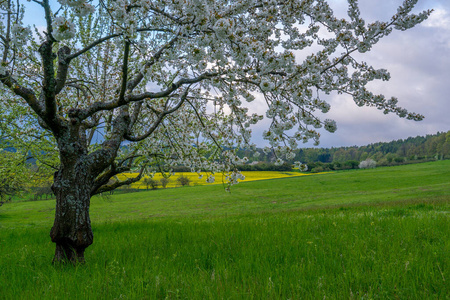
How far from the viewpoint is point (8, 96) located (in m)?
11.6

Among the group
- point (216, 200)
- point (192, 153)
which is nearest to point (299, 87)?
point (192, 153)

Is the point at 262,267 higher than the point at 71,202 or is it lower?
lower

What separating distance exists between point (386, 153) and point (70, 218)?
139 metres

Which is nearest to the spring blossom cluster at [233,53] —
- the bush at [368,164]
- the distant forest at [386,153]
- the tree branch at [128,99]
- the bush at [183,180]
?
the tree branch at [128,99]

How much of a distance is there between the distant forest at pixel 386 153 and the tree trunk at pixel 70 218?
68.9m

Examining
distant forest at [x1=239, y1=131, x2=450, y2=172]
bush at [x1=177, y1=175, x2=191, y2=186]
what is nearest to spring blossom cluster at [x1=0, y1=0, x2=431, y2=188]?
bush at [x1=177, y1=175, x2=191, y2=186]

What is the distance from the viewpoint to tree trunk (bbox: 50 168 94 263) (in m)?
4.69

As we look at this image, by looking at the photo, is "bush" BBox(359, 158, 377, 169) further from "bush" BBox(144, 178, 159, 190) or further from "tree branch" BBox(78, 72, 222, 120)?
"tree branch" BBox(78, 72, 222, 120)

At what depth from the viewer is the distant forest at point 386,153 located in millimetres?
92125

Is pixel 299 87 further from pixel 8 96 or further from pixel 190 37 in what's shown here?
pixel 8 96

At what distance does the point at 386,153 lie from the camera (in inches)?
4712

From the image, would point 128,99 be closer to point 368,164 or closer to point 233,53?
point 233,53

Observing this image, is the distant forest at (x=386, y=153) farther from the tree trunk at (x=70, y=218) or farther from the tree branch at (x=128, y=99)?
the tree trunk at (x=70, y=218)

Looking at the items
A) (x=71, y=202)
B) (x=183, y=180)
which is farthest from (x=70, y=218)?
(x=183, y=180)
